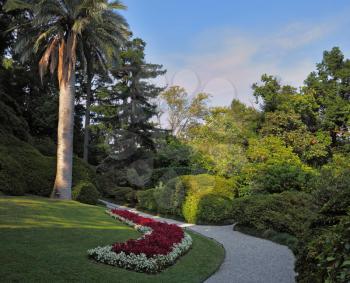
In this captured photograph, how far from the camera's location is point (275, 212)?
13250mm

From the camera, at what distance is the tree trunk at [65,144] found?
18.2m

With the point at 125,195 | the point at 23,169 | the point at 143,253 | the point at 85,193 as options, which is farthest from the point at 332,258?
the point at 125,195

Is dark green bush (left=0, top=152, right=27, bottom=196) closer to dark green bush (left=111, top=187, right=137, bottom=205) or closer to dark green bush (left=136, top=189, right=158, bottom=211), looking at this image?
dark green bush (left=136, top=189, right=158, bottom=211)

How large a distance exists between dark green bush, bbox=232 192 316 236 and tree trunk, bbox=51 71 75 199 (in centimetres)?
880

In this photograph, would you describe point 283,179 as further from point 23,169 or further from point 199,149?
point 23,169

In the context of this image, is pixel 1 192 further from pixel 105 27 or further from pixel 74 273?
pixel 74 273

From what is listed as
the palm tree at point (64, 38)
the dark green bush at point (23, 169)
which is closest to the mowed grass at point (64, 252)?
the dark green bush at point (23, 169)

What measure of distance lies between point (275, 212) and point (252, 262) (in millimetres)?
4693

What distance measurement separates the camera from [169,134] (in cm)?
3450

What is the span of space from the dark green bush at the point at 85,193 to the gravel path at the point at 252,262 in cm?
844

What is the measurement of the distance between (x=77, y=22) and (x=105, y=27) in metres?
2.08

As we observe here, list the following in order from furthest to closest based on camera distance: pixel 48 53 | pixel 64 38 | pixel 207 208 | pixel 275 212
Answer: pixel 64 38 < pixel 48 53 < pixel 207 208 < pixel 275 212

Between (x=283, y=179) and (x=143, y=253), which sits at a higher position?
(x=283, y=179)

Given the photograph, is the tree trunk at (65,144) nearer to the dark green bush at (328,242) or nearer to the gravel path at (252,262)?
the gravel path at (252,262)
